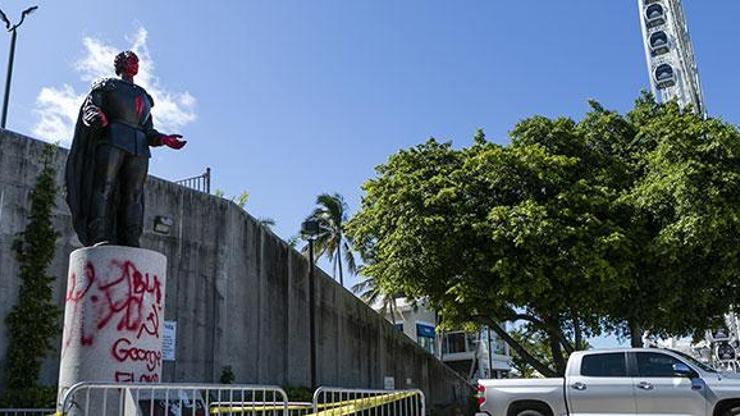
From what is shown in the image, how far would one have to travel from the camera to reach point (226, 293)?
17234 mm

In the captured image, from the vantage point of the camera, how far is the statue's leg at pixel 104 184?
6.95 m

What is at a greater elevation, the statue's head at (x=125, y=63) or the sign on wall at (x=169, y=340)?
the statue's head at (x=125, y=63)

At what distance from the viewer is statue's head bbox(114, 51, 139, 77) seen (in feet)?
24.0

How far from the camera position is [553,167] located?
752 inches

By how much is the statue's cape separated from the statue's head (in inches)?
7.9

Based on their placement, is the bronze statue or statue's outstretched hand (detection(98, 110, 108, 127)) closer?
statue's outstretched hand (detection(98, 110, 108, 127))

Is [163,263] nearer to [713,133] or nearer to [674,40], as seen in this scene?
[713,133]

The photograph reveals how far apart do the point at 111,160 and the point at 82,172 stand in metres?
0.36

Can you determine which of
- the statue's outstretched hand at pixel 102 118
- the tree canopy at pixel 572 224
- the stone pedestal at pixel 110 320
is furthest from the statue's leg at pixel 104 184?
the tree canopy at pixel 572 224

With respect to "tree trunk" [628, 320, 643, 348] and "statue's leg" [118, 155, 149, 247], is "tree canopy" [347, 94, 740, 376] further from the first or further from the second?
"statue's leg" [118, 155, 149, 247]

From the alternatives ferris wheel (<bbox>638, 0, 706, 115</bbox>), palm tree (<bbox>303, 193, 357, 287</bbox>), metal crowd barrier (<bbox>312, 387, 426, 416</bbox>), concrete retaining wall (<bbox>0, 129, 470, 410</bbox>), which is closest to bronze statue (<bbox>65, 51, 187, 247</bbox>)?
metal crowd barrier (<bbox>312, 387, 426, 416</bbox>)

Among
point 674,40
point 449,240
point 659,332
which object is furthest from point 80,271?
point 674,40

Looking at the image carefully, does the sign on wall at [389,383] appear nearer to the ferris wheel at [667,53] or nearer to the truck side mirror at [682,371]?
the truck side mirror at [682,371]

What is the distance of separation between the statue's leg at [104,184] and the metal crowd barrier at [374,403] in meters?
2.94
